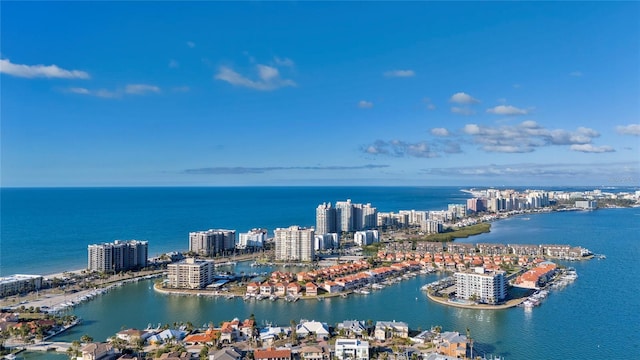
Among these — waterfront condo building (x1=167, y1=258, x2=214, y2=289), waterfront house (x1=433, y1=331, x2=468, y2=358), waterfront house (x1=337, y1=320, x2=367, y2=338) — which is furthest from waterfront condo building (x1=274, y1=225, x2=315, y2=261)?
waterfront house (x1=433, y1=331, x2=468, y2=358)

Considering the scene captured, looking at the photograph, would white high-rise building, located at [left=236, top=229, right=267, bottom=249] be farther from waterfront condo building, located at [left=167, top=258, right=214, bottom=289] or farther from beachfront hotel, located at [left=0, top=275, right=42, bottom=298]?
beachfront hotel, located at [left=0, top=275, right=42, bottom=298]

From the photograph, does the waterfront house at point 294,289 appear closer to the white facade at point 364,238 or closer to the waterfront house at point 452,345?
the waterfront house at point 452,345

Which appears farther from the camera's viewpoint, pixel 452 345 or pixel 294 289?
pixel 294 289

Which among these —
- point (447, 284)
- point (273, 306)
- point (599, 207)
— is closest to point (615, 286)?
point (447, 284)

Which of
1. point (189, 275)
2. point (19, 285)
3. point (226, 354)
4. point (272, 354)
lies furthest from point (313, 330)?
point (19, 285)

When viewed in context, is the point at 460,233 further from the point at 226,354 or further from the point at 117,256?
the point at 226,354
